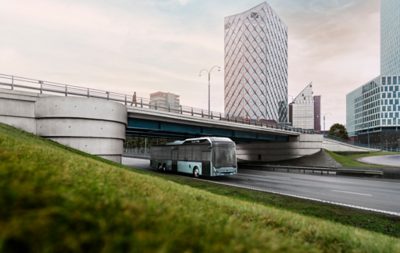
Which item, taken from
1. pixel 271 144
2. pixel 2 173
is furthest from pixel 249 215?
pixel 271 144

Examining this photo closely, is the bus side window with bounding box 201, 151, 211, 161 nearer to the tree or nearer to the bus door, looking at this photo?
the bus door

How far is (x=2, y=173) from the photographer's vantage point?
311 centimetres

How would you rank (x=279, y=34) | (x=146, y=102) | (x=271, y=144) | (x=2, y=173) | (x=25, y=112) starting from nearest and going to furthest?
(x=2, y=173) → (x=25, y=112) → (x=146, y=102) → (x=271, y=144) → (x=279, y=34)

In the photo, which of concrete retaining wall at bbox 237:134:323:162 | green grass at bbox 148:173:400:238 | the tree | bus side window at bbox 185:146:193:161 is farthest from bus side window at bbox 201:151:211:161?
the tree

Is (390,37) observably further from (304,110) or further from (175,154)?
(175,154)

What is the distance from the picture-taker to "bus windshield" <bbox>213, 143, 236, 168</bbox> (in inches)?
1027

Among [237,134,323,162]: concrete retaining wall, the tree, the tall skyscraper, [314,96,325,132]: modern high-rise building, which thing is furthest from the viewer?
[314,96,325,132]: modern high-rise building

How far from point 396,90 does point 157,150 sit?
139 metres

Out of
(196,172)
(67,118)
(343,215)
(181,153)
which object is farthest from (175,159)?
(343,215)

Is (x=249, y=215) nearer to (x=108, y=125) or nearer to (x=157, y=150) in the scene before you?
(x=108, y=125)

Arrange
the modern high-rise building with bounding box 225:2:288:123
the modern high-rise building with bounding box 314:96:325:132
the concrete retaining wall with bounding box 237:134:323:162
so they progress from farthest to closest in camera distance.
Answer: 1. the modern high-rise building with bounding box 314:96:325:132
2. the modern high-rise building with bounding box 225:2:288:123
3. the concrete retaining wall with bounding box 237:134:323:162

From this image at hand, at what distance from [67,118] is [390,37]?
17813 cm

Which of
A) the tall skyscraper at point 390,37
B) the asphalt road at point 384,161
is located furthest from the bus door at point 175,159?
the tall skyscraper at point 390,37

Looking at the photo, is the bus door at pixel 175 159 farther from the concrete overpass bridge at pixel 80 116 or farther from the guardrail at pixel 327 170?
the guardrail at pixel 327 170
